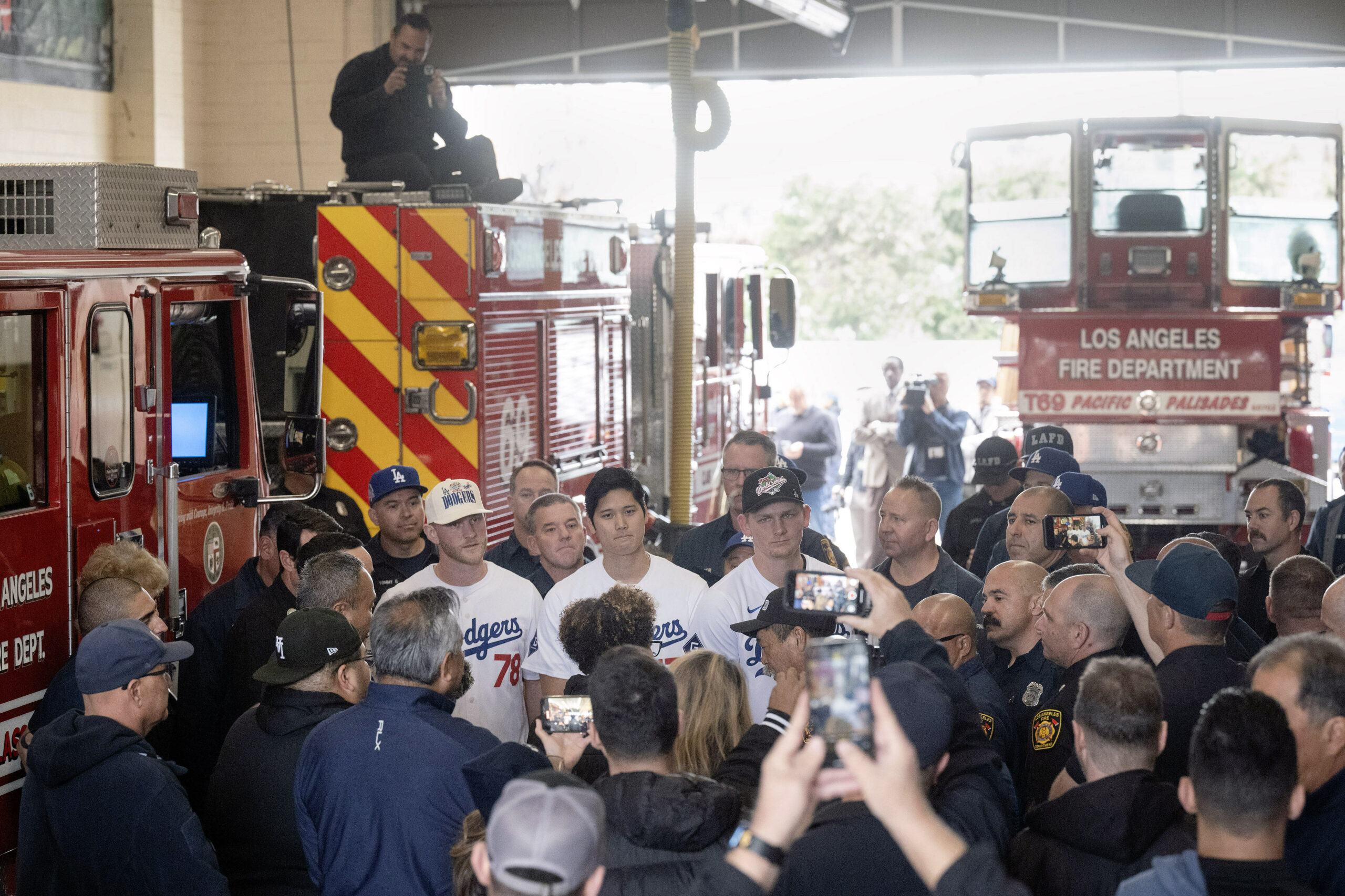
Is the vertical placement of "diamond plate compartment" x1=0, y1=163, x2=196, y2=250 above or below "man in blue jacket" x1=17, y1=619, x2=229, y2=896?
above

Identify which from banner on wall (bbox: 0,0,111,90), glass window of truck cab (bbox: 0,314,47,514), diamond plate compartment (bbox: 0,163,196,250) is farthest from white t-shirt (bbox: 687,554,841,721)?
banner on wall (bbox: 0,0,111,90)

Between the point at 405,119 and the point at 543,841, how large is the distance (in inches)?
273

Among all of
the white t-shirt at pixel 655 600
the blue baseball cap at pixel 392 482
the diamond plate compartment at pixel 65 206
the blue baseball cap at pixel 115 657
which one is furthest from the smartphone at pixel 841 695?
the blue baseball cap at pixel 392 482

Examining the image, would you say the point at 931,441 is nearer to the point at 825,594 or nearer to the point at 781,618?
the point at 781,618

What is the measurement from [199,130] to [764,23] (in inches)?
215

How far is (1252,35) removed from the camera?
44.5ft

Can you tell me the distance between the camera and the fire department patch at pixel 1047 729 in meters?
4.31

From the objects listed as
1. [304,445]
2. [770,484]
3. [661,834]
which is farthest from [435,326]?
[661,834]

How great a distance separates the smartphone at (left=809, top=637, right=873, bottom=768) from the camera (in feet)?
8.14

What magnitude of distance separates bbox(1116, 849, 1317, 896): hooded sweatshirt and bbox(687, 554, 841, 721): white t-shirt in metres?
2.24

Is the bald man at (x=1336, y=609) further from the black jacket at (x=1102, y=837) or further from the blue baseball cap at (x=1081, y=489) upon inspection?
the blue baseball cap at (x=1081, y=489)

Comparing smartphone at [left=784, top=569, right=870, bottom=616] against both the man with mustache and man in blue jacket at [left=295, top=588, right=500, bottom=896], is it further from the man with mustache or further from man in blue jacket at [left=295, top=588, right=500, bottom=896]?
the man with mustache

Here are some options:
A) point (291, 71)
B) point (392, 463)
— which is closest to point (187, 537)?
point (392, 463)

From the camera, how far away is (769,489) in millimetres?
5352
